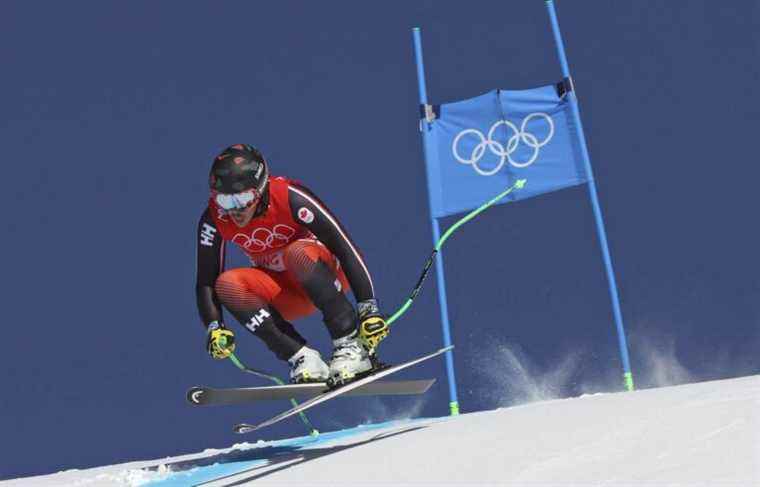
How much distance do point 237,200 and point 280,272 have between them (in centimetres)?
45

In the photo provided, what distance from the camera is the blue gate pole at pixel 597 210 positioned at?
481cm

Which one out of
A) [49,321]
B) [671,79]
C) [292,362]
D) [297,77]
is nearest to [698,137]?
[671,79]

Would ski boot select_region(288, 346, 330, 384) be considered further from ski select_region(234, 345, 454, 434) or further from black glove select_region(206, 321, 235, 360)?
black glove select_region(206, 321, 235, 360)

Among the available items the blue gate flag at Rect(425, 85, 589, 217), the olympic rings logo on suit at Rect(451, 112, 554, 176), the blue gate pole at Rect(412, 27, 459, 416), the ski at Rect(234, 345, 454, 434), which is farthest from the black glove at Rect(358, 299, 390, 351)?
the olympic rings logo on suit at Rect(451, 112, 554, 176)

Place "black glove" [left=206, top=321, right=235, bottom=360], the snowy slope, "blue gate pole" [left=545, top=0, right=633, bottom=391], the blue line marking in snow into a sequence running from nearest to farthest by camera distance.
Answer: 1. the snowy slope
2. the blue line marking in snow
3. "black glove" [left=206, top=321, right=235, bottom=360]
4. "blue gate pole" [left=545, top=0, right=633, bottom=391]

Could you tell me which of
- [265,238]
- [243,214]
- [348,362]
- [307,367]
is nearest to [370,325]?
[348,362]

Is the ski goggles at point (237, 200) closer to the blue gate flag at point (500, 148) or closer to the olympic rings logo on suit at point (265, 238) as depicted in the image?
the olympic rings logo on suit at point (265, 238)

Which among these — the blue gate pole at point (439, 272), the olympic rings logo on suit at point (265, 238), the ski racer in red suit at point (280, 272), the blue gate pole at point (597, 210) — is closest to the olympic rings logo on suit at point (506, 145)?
the blue gate pole at point (597, 210)

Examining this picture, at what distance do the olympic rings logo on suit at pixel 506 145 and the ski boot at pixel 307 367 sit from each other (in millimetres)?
2220

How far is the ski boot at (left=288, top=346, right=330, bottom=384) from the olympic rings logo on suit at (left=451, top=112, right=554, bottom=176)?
2220mm

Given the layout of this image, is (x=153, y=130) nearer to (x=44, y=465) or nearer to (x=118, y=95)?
(x=118, y=95)

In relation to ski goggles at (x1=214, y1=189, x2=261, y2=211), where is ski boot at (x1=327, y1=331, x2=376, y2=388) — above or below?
below

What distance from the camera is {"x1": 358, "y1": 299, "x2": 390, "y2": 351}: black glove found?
3.65 m

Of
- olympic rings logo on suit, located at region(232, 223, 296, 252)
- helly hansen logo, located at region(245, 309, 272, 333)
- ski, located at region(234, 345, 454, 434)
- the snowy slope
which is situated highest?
olympic rings logo on suit, located at region(232, 223, 296, 252)
